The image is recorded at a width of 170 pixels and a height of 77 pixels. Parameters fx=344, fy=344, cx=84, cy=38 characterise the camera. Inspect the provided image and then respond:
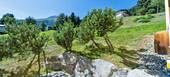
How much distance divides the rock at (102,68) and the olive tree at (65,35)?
2504 mm

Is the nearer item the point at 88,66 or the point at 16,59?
the point at 88,66

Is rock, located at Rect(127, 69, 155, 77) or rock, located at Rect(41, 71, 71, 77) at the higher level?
rock, located at Rect(127, 69, 155, 77)

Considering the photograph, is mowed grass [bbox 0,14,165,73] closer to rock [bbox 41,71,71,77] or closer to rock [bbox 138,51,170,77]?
rock [bbox 41,71,71,77]

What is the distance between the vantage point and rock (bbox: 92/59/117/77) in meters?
15.4

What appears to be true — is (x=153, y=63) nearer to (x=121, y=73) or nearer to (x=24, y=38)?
(x=121, y=73)

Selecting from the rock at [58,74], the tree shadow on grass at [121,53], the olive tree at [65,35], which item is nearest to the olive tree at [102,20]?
the tree shadow on grass at [121,53]

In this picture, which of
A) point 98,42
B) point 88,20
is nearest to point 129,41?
point 98,42

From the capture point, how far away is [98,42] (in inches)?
829

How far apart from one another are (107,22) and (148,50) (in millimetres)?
2963

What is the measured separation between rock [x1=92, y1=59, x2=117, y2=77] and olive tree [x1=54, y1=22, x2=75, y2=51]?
8.21 feet

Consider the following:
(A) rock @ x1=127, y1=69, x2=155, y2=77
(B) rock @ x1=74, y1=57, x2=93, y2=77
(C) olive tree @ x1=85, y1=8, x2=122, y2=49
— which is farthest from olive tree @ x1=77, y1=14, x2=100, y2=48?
(A) rock @ x1=127, y1=69, x2=155, y2=77

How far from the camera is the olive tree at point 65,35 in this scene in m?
17.9

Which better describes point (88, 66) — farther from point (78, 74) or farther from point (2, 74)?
point (2, 74)

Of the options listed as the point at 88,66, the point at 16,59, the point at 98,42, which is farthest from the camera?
the point at 98,42
